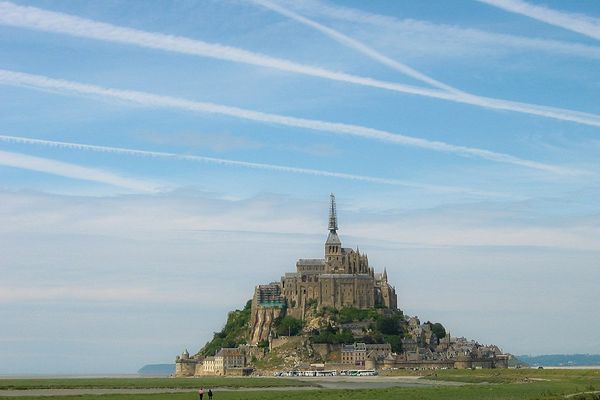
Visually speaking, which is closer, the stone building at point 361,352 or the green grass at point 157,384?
the green grass at point 157,384

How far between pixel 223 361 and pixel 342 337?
80.2 ft

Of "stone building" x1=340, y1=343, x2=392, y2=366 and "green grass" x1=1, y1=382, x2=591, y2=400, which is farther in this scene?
"stone building" x1=340, y1=343, x2=392, y2=366

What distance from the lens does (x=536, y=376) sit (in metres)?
139

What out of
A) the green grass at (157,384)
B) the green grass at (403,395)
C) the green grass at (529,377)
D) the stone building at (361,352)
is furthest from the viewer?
the stone building at (361,352)

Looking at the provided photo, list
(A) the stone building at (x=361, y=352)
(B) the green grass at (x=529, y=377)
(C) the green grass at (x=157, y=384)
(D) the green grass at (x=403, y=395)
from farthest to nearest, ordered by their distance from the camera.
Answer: (A) the stone building at (x=361, y=352), (B) the green grass at (x=529, y=377), (C) the green grass at (x=157, y=384), (D) the green grass at (x=403, y=395)

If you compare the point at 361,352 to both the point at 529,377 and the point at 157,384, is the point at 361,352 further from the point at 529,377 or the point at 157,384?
the point at 157,384

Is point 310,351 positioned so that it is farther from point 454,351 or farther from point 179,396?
point 179,396

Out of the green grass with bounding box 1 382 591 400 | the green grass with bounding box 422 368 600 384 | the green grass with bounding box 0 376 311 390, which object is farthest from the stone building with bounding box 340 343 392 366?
the green grass with bounding box 1 382 591 400

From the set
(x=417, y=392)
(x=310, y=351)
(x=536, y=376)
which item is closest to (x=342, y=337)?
(x=310, y=351)

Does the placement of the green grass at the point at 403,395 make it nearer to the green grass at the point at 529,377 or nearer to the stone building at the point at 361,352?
the green grass at the point at 529,377

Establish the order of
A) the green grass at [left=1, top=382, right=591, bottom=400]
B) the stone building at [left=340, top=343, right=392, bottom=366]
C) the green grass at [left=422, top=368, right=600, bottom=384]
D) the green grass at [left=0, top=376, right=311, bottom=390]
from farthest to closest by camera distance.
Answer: the stone building at [left=340, top=343, right=392, bottom=366] < the green grass at [left=422, top=368, right=600, bottom=384] < the green grass at [left=0, top=376, right=311, bottom=390] < the green grass at [left=1, top=382, right=591, bottom=400]

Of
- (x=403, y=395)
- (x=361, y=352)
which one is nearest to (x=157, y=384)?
(x=403, y=395)

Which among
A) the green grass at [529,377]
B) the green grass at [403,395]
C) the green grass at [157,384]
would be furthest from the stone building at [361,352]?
the green grass at [403,395]

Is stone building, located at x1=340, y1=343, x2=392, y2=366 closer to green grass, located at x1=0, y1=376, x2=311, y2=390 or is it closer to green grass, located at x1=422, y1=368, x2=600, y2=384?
green grass, located at x1=422, y1=368, x2=600, y2=384
